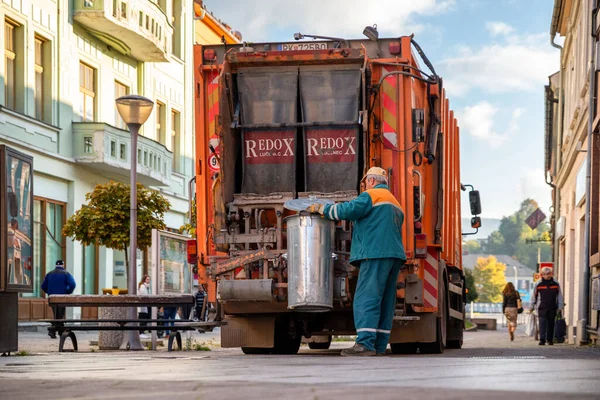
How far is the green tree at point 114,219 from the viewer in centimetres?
2412

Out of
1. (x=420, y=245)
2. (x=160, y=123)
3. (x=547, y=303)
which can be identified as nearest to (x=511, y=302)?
(x=547, y=303)

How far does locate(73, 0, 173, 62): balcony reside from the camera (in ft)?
99.8

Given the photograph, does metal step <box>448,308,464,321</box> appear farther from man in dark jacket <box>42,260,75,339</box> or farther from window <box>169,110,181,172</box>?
window <box>169,110,181,172</box>

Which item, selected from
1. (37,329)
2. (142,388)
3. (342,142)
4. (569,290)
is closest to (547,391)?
(142,388)

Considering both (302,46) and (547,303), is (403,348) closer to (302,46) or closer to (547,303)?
(302,46)

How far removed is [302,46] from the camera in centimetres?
1297

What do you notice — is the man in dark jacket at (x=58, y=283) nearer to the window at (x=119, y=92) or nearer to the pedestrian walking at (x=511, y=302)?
the window at (x=119, y=92)

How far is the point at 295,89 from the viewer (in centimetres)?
1261

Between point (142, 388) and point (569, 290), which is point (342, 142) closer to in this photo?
point (142, 388)

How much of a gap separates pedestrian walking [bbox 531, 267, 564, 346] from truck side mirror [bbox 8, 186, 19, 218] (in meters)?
12.8

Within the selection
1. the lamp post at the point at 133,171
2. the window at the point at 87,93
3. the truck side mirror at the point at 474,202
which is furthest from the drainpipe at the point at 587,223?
the window at the point at 87,93

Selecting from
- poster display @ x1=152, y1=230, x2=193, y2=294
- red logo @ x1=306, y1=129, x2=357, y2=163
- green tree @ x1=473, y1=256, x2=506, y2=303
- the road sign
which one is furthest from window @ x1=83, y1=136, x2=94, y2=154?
green tree @ x1=473, y1=256, x2=506, y2=303

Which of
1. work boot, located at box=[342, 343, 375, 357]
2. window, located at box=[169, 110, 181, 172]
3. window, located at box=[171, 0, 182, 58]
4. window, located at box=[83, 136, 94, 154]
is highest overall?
window, located at box=[171, 0, 182, 58]

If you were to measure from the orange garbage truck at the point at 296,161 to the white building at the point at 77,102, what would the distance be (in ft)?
46.9
